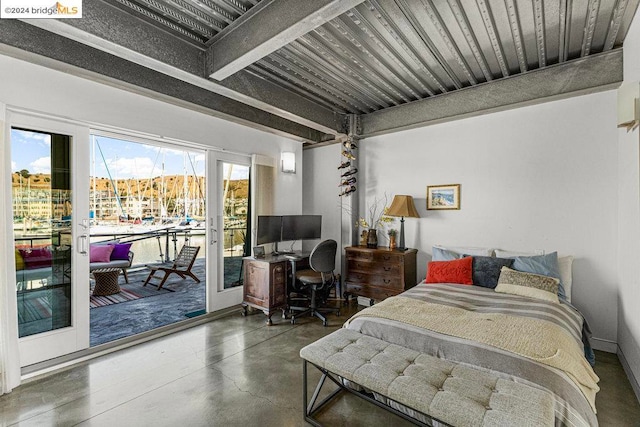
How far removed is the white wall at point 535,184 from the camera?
2.91 metres

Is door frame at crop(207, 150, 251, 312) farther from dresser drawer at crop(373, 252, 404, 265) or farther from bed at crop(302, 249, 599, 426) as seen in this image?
bed at crop(302, 249, 599, 426)

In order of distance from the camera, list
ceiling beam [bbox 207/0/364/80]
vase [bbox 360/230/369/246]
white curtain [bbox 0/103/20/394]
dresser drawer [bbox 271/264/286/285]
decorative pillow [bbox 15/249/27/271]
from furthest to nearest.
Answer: vase [bbox 360/230/369/246]
dresser drawer [bbox 271/264/286/285]
decorative pillow [bbox 15/249/27/271]
white curtain [bbox 0/103/20/394]
ceiling beam [bbox 207/0/364/80]

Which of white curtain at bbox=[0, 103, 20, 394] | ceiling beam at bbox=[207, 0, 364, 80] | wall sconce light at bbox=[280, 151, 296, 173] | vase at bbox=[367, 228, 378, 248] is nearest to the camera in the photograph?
ceiling beam at bbox=[207, 0, 364, 80]

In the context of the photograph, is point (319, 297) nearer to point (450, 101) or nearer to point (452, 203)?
point (452, 203)

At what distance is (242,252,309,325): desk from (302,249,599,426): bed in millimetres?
1568

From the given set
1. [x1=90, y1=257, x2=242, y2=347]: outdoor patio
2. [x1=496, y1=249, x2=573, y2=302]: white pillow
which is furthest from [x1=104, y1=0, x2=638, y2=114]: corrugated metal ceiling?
[x1=90, y1=257, x2=242, y2=347]: outdoor patio

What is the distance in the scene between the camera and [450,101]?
3717 millimetres

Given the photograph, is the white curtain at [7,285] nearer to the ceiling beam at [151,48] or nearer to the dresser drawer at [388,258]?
the ceiling beam at [151,48]

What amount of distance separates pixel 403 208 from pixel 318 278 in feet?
4.78

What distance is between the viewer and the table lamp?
3.87 m

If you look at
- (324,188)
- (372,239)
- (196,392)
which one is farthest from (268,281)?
(324,188)

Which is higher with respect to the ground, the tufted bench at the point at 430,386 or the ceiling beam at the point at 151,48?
the ceiling beam at the point at 151,48

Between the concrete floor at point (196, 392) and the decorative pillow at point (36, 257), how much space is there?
0.94 metres

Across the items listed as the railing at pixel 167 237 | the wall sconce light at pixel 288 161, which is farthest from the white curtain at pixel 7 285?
the wall sconce light at pixel 288 161
